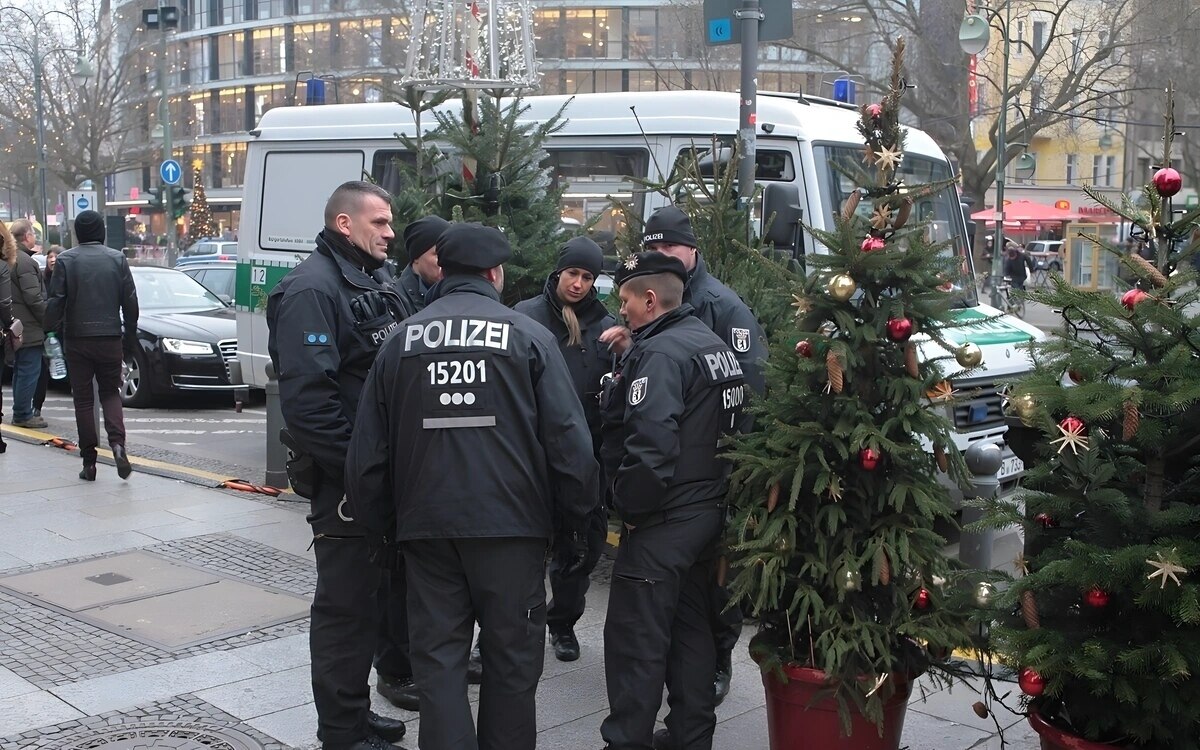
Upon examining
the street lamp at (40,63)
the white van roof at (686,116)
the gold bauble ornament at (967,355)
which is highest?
the street lamp at (40,63)

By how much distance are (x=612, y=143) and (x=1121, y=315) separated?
6.32 metres

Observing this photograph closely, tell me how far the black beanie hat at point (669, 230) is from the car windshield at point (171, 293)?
11.1 m

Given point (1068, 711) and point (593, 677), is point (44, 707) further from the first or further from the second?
point (1068, 711)

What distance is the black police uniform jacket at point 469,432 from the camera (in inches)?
148

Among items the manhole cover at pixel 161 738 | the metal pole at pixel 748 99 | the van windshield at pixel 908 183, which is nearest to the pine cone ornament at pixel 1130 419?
the manhole cover at pixel 161 738

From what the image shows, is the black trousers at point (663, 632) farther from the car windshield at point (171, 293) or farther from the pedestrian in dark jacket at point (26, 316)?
the car windshield at point (171, 293)

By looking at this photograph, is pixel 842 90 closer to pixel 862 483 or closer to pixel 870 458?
pixel 862 483

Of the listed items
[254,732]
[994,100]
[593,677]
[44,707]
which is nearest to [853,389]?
[593,677]

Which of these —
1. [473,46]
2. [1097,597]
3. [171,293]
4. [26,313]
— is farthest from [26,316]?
[1097,597]

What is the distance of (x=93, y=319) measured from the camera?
29.1 feet

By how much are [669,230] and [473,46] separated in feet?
10.7

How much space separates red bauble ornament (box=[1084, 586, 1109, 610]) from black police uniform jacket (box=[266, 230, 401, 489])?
96.9 inches

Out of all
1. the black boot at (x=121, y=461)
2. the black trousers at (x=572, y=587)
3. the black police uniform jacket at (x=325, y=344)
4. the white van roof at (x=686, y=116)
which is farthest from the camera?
the black boot at (x=121, y=461)

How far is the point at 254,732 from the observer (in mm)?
4691
